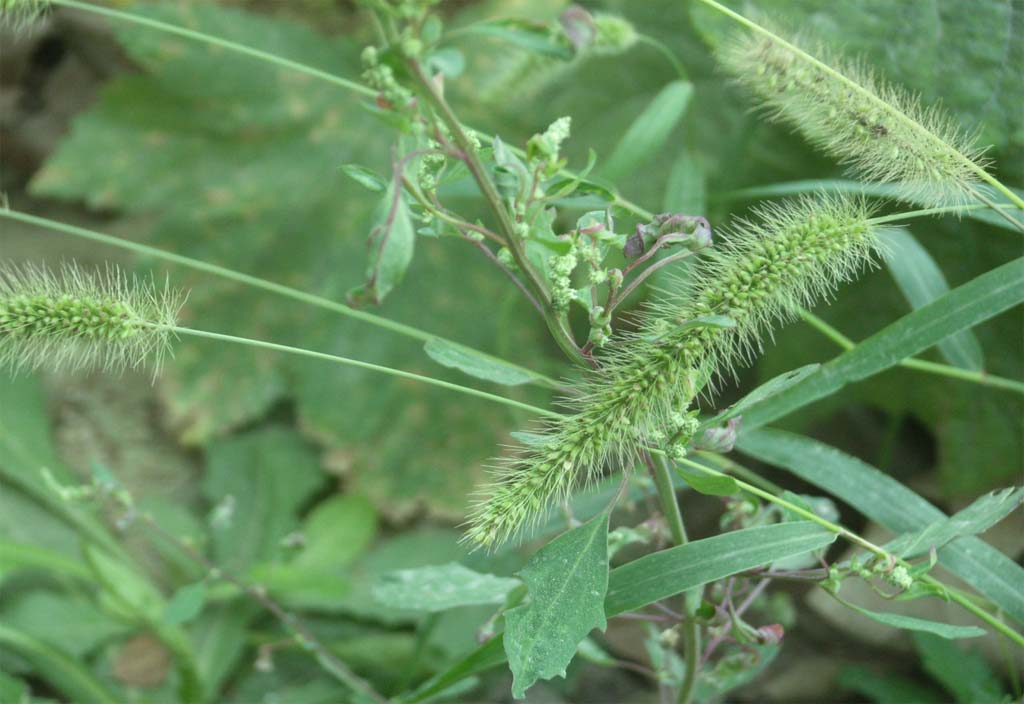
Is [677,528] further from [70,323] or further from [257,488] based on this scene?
[257,488]

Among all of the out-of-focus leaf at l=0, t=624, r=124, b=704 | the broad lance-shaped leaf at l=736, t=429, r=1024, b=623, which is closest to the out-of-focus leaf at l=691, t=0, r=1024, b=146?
the broad lance-shaped leaf at l=736, t=429, r=1024, b=623

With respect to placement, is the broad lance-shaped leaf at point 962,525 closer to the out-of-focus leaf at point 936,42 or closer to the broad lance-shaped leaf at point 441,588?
the broad lance-shaped leaf at point 441,588

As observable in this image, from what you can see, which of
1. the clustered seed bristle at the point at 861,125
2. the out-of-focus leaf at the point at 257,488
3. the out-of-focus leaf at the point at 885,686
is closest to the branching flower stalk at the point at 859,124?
the clustered seed bristle at the point at 861,125

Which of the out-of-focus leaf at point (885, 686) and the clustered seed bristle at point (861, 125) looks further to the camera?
the out-of-focus leaf at point (885, 686)

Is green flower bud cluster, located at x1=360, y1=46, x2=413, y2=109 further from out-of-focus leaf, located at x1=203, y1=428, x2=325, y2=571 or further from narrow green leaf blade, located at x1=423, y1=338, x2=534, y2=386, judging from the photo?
out-of-focus leaf, located at x1=203, y1=428, x2=325, y2=571

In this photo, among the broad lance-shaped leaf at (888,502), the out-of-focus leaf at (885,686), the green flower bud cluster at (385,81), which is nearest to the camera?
the green flower bud cluster at (385,81)
